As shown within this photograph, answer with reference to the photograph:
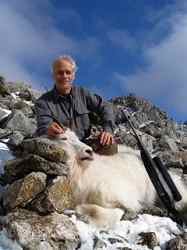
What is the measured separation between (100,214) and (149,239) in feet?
2.56

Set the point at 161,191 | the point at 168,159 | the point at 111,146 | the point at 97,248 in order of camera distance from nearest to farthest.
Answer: the point at 97,248
the point at 161,191
the point at 111,146
the point at 168,159

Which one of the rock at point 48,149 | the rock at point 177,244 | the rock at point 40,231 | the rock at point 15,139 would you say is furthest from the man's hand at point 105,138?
the rock at point 15,139

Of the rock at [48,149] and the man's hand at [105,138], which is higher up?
the man's hand at [105,138]

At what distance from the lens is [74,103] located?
749 cm

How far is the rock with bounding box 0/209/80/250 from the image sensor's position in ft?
16.1

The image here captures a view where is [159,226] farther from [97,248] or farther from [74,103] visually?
[74,103]

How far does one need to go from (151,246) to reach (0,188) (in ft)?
7.13

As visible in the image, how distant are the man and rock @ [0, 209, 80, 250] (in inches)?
76.8

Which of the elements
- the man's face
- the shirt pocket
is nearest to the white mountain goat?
the shirt pocket

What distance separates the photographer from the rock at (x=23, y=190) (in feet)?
18.2

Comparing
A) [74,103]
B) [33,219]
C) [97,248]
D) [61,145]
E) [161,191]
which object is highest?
[74,103]

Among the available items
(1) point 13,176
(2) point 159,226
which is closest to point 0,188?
(1) point 13,176

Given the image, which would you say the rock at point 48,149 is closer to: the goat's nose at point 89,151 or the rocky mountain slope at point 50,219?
the rocky mountain slope at point 50,219

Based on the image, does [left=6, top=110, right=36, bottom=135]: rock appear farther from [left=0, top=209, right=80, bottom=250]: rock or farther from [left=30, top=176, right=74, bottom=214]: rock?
[left=0, top=209, right=80, bottom=250]: rock
